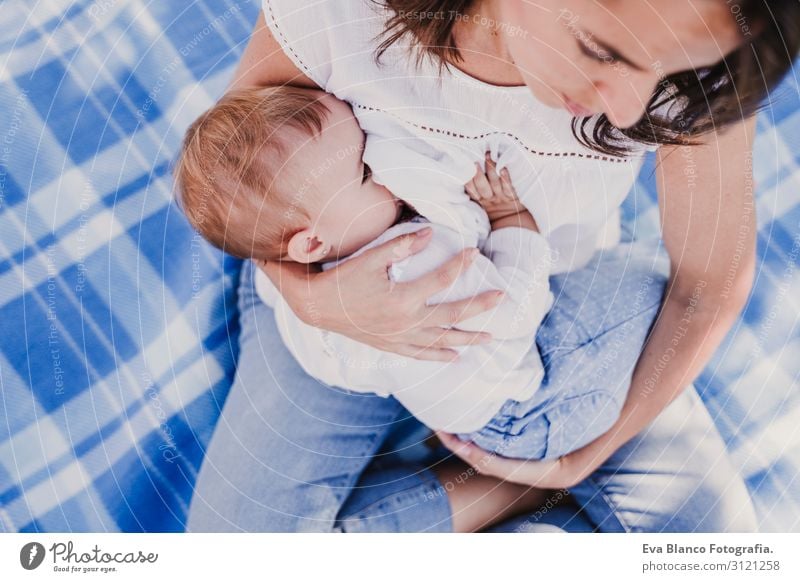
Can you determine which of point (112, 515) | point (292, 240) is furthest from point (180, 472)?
point (292, 240)

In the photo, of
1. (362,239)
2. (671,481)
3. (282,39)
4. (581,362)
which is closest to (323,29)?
(282,39)

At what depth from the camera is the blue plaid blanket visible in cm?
42

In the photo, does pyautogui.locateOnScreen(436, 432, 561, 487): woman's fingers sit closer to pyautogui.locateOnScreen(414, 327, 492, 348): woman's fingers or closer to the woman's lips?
pyautogui.locateOnScreen(414, 327, 492, 348): woman's fingers

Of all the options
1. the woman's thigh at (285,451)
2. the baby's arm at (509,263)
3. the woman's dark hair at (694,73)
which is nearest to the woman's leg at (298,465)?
the woman's thigh at (285,451)

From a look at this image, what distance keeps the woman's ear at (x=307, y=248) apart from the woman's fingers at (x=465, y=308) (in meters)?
0.08

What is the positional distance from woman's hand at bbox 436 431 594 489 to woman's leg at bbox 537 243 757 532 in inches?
0.8

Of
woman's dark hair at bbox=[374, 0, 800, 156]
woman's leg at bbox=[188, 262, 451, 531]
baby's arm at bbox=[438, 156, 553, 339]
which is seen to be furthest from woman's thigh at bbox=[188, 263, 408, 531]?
woman's dark hair at bbox=[374, 0, 800, 156]

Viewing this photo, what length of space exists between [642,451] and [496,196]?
218 millimetres

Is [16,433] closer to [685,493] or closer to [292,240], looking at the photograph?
[292,240]

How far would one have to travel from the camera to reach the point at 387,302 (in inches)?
15.8

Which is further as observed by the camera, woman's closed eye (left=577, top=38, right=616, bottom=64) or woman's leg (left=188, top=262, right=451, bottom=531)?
woman's leg (left=188, top=262, right=451, bottom=531)

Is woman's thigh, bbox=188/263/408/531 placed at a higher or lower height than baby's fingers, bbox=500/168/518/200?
lower

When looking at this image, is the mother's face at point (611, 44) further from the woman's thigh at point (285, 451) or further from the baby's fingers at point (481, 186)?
the woman's thigh at point (285, 451)

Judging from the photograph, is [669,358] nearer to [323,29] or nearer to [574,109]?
[574,109]
